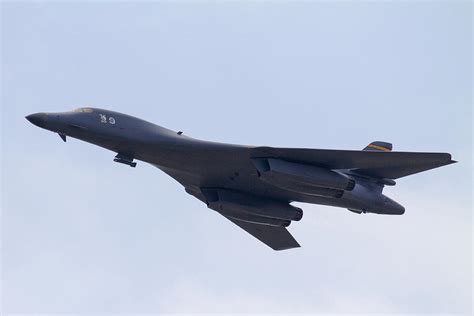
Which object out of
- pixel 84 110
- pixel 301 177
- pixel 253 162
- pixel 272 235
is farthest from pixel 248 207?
pixel 84 110

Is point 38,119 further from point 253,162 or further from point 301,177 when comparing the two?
point 301,177

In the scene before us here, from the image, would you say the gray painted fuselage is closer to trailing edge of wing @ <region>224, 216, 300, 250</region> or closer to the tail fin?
the tail fin

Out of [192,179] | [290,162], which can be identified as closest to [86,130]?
[192,179]

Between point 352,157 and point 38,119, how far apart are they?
11.1 m

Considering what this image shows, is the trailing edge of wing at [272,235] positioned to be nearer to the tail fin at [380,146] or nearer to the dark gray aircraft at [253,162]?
the dark gray aircraft at [253,162]

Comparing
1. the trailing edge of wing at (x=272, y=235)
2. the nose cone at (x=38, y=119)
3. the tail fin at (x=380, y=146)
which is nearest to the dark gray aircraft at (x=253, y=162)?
the nose cone at (x=38, y=119)

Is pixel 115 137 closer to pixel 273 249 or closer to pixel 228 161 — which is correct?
pixel 228 161

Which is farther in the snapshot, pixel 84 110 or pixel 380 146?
pixel 380 146

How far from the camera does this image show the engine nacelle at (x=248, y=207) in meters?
32.2

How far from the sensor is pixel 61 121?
2862 cm

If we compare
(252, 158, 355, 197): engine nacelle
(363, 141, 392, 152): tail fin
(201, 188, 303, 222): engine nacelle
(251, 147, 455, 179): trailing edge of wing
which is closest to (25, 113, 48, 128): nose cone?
(201, 188, 303, 222): engine nacelle

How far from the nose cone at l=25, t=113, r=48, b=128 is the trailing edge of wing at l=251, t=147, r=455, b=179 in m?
7.35

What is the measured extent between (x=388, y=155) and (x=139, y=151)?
8946 mm

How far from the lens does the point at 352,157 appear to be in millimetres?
29250
